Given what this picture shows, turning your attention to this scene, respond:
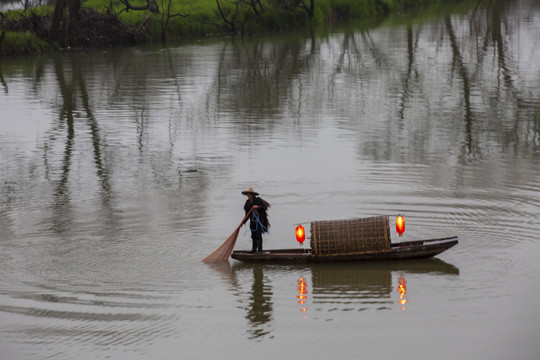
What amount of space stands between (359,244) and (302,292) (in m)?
1.63

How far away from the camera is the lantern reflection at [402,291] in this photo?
14576mm

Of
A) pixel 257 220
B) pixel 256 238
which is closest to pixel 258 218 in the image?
pixel 257 220

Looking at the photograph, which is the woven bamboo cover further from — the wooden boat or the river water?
the river water

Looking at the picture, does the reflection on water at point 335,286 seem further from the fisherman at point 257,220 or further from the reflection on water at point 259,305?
the fisherman at point 257,220

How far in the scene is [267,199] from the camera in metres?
20.7

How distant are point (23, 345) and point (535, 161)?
593 inches

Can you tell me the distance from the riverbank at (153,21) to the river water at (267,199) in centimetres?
855

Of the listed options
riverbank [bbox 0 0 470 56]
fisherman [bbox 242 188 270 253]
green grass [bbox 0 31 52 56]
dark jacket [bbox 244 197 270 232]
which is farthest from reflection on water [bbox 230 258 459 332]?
riverbank [bbox 0 0 470 56]

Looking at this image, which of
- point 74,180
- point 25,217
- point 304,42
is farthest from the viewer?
point 304,42

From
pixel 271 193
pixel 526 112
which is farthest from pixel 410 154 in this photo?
pixel 526 112

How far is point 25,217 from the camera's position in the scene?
774 inches

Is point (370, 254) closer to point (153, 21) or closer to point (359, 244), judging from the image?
point (359, 244)

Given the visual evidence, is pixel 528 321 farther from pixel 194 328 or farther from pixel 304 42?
pixel 304 42

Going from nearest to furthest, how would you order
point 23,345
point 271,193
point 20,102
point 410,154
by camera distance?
point 23,345 → point 271,193 → point 410,154 → point 20,102
